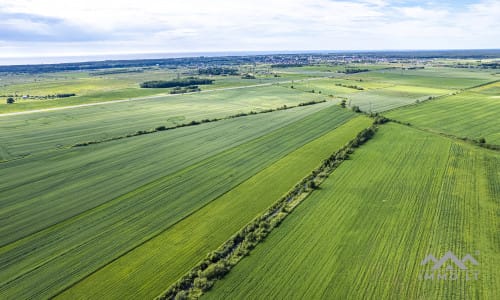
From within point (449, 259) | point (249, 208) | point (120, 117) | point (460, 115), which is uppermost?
point (120, 117)

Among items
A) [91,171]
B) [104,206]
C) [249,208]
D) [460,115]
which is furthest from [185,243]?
[460,115]

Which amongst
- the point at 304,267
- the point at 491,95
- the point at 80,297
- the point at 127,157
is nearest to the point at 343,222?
the point at 304,267

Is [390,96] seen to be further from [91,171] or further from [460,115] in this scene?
[91,171]

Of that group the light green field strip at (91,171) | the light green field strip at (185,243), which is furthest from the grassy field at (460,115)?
the light green field strip at (185,243)

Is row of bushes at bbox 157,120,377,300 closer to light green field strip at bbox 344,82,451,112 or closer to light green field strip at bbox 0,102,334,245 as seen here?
light green field strip at bbox 0,102,334,245

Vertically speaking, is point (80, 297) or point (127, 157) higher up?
point (127, 157)

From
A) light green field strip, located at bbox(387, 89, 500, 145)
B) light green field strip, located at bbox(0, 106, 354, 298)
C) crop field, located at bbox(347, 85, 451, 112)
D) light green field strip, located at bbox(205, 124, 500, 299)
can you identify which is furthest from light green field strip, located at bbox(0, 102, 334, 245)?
crop field, located at bbox(347, 85, 451, 112)

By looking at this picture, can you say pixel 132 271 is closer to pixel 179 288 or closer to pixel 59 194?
pixel 179 288
